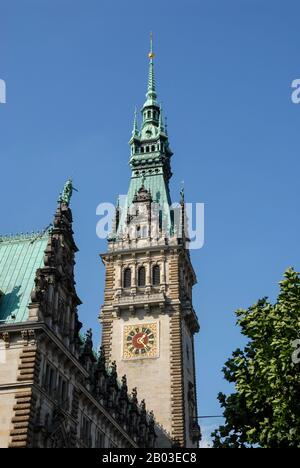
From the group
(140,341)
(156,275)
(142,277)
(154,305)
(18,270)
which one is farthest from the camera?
(142,277)

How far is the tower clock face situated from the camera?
78.9m

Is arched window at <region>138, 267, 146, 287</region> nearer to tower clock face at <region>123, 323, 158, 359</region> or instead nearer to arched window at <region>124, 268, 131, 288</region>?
arched window at <region>124, 268, 131, 288</region>

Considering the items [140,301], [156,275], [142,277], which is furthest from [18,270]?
[156,275]

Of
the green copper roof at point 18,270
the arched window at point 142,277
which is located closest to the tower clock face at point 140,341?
the arched window at point 142,277

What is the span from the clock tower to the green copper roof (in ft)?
87.1

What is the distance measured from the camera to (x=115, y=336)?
80938 millimetres

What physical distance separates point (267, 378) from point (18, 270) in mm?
26218

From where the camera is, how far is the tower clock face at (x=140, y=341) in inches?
3105

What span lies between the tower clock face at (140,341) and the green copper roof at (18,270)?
26.4m

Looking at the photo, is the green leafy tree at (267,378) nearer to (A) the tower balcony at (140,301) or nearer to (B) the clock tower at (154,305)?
(B) the clock tower at (154,305)

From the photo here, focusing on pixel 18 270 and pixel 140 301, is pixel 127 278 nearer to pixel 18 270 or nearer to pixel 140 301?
pixel 140 301

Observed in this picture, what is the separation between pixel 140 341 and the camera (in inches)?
3145
